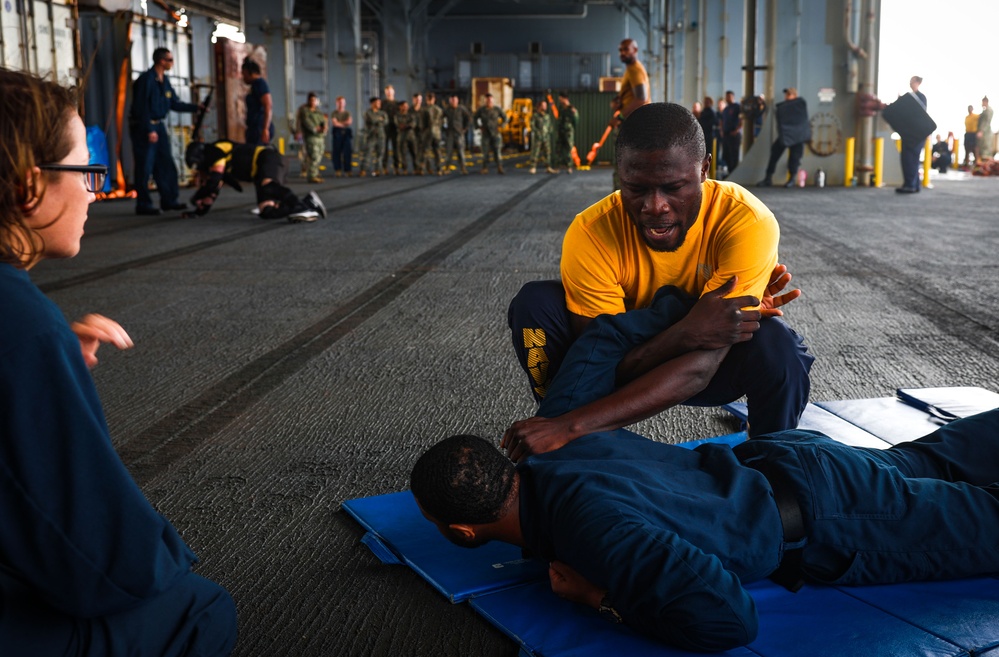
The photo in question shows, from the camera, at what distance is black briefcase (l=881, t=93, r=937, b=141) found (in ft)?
46.9

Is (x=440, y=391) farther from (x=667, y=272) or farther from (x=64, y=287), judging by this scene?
(x=64, y=287)

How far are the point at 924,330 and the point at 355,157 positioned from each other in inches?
1156

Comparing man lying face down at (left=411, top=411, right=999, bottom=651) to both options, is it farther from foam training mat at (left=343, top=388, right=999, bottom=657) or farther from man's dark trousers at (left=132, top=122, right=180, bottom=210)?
man's dark trousers at (left=132, top=122, right=180, bottom=210)

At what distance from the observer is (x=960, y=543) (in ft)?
6.93

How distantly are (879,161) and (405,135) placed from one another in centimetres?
1011

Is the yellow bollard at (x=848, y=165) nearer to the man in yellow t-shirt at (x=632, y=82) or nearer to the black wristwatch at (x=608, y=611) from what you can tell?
Result: the man in yellow t-shirt at (x=632, y=82)

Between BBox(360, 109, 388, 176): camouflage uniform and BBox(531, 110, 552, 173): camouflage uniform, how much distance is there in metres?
3.49

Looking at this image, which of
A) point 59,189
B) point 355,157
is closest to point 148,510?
point 59,189

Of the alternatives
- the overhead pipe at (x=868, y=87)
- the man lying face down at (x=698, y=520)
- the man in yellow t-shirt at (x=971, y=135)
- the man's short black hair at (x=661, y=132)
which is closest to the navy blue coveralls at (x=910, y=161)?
the overhead pipe at (x=868, y=87)

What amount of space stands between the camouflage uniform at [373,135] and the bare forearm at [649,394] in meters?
18.8

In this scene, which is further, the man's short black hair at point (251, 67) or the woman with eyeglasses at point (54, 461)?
the man's short black hair at point (251, 67)

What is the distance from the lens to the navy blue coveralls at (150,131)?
11.0 metres

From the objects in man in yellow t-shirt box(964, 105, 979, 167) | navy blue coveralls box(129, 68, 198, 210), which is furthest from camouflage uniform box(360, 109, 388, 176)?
man in yellow t-shirt box(964, 105, 979, 167)

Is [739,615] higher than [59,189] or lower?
lower
